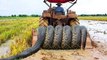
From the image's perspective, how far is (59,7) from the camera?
488 inches

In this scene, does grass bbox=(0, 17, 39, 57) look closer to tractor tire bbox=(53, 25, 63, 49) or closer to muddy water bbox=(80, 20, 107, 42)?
tractor tire bbox=(53, 25, 63, 49)

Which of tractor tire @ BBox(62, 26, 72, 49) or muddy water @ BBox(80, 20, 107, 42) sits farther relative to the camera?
muddy water @ BBox(80, 20, 107, 42)

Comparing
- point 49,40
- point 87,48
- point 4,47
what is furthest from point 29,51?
point 4,47

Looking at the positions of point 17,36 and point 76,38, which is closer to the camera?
point 76,38

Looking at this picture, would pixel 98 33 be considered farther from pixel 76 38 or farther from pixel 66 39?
pixel 66 39

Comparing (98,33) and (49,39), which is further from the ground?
(49,39)

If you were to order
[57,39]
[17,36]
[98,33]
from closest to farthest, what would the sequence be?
[57,39] < [17,36] < [98,33]

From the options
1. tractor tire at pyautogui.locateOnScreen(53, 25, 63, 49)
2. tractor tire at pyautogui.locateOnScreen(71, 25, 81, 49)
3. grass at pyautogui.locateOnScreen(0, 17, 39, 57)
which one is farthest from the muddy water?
tractor tire at pyautogui.locateOnScreen(53, 25, 63, 49)

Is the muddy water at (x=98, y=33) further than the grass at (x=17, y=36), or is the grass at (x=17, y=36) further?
the muddy water at (x=98, y=33)

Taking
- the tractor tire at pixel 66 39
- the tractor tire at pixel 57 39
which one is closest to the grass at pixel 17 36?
the tractor tire at pixel 57 39

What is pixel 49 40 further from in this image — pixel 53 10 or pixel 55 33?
pixel 53 10

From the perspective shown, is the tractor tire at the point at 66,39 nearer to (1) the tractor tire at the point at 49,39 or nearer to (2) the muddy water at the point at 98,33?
(1) the tractor tire at the point at 49,39

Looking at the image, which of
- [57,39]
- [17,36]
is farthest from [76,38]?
[17,36]

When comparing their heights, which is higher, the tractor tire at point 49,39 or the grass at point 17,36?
the tractor tire at point 49,39
